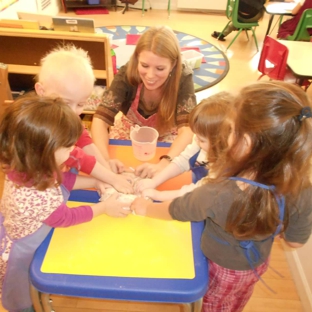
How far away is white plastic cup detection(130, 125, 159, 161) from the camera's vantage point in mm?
1270

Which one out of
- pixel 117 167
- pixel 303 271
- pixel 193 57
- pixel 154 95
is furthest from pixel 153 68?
pixel 193 57

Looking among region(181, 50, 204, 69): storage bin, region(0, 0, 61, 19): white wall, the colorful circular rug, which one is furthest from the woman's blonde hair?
region(0, 0, 61, 19): white wall

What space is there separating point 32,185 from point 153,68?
79 centimetres

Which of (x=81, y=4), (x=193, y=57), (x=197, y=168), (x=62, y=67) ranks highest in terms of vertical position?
(x=62, y=67)

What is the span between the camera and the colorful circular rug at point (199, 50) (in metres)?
3.50

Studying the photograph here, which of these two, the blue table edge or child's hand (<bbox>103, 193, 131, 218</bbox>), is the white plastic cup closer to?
child's hand (<bbox>103, 193, 131, 218</bbox>)

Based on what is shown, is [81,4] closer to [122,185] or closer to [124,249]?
[122,185]

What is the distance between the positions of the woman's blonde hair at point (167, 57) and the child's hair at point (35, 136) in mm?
669

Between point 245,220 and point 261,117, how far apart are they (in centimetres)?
27

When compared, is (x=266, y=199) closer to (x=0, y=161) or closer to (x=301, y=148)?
(x=301, y=148)

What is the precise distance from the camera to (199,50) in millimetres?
4117

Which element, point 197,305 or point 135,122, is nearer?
point 197,305

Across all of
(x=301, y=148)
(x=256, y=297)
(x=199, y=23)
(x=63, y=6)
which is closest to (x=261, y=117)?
(x=301, y=148)

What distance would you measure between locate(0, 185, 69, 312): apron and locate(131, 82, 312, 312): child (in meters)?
0.35
